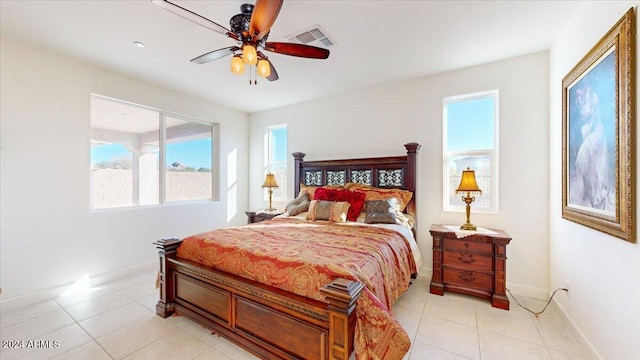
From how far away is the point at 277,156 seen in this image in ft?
16.4

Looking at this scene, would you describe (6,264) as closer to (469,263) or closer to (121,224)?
(121,224)

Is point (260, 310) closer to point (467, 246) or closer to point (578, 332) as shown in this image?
point (467, 246)

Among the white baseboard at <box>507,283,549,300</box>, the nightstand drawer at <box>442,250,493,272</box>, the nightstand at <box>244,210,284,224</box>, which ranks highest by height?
the nightstand at <box>244,210,284,224</box>

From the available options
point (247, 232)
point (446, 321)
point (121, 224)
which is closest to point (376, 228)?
point (446, 321)

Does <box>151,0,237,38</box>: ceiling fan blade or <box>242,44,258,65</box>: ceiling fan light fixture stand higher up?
<box>151,0,237,38</box>: ceiling fan blade

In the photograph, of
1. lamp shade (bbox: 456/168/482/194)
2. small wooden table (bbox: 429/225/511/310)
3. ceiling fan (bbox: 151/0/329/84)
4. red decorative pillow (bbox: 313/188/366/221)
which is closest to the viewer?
ceiling fan (bbox: 151/0/329/84)

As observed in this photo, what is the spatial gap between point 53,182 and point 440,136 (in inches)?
184

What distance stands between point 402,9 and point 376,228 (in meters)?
2.04

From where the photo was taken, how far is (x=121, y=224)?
3357 millimetres

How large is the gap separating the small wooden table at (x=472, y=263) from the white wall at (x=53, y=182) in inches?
155

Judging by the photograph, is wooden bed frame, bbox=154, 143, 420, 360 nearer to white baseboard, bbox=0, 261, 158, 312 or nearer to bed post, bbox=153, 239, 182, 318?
bed post, bbox=153, 239, 182, 318

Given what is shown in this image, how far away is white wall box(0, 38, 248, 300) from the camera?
8.30 feet

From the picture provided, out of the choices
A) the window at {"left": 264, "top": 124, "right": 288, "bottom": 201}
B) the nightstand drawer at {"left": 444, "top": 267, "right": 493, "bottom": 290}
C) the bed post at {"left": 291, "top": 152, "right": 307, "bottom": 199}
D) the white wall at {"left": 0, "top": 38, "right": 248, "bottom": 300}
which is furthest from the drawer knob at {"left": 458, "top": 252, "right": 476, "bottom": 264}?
the white wall at {"left": 0, "top": 38, "right": 248, "bottom": 300}

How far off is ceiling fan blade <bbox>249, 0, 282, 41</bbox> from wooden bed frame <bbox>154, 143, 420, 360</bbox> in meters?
1.70
